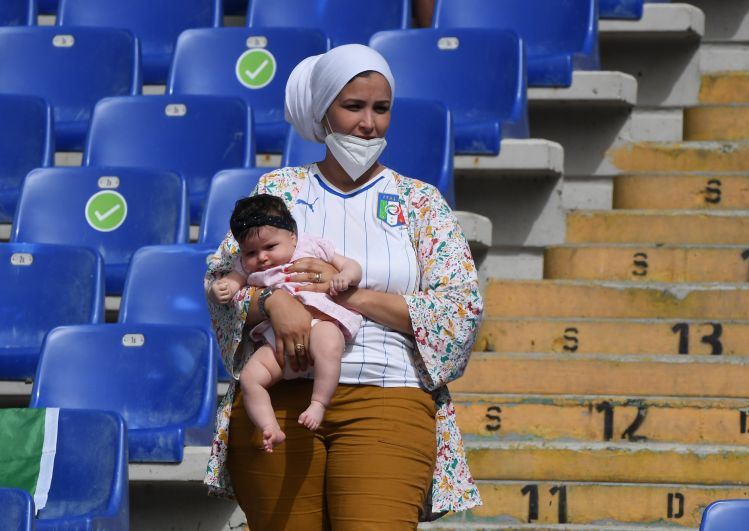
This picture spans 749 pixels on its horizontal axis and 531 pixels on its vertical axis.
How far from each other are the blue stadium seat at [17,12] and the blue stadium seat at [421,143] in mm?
2149

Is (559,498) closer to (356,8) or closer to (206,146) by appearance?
(206,146)

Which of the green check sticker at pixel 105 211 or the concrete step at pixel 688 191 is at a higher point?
the concrete step at pixel 688 191

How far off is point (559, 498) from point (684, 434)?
0.40 meters

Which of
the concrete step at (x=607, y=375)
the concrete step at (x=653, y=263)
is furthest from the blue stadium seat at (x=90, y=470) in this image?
the concrete step at (x=653, y=263)

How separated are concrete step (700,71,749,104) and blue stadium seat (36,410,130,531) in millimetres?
2853

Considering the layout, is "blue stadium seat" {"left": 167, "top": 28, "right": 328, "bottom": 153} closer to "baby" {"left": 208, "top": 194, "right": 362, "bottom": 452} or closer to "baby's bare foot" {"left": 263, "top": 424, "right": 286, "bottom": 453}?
"baby" {"left": 208, "top": 194, "right": 362, "bottom": 452}

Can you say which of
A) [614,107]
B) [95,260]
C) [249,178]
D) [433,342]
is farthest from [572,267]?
[433,342]

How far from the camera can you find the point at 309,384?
2.60m

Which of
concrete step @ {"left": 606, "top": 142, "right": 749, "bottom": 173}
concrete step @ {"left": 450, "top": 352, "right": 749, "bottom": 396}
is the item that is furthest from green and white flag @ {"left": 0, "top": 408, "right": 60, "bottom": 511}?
concrete step @ {"left": 606, "top": 142, "right": 749, "bottom": 173}

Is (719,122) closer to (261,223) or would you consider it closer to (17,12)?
(17,12)

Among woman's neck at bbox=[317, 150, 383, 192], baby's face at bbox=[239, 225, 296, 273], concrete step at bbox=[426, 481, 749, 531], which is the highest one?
woman's neck at bbox=[317, 150, 383, 192]

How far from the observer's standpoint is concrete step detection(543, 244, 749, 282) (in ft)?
15.4

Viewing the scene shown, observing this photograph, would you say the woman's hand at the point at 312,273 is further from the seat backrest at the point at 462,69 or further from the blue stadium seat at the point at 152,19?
the blue stadium seat at the point at 152,19

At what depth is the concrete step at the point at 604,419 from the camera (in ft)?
13.5
